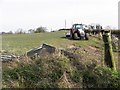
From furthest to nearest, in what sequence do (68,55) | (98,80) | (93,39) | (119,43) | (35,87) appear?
(93,39), (119,43), (68,55), (98,80), (35,87)

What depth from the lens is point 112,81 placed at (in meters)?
11.9

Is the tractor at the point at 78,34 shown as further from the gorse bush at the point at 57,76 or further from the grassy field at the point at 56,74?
the gorse bush at the point at 57,76

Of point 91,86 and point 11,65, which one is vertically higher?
point 11,65

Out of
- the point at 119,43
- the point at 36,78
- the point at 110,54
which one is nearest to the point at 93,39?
the point at 119,43

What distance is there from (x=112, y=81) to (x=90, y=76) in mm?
730

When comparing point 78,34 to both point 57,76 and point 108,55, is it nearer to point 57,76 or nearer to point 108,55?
point 108,55

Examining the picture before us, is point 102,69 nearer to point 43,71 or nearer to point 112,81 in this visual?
point 112,81

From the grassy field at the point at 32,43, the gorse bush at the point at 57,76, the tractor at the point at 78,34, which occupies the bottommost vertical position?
the gorse bush at the point at 57,76

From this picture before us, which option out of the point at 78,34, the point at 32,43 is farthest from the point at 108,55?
the point at 78,34

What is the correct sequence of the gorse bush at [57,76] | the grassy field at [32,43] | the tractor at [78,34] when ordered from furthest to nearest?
the tractor at [78,34], the grassy field at [32,43], the gorse bush at [57,76]

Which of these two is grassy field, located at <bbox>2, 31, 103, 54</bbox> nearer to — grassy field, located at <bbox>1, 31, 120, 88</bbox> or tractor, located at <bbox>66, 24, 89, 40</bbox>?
tractor, located at <bbox>66, 24, 89, 40</bbox>

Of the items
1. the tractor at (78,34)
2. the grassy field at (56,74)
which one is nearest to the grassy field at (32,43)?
the tractor at (78,34)

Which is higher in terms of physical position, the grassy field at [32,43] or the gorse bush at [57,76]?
the grassy field at [32,43]

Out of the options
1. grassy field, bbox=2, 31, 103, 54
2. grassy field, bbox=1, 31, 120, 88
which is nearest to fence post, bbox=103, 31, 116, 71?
grassy field, bbox=1, 31, 120, 88
